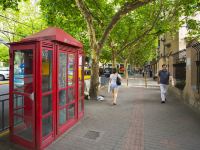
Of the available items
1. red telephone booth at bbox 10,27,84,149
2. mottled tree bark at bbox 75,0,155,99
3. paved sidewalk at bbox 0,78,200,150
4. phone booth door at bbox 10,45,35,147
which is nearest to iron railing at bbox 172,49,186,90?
paved sidewalk at bbox 0,78,200,150

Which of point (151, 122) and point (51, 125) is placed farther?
point (151, 122)

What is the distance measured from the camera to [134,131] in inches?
230

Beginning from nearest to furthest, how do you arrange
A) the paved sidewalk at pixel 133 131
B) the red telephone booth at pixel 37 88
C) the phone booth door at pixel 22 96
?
the red telephone booth at pixel 37 88 < the phone booth door at pixel 22 96 < the paved sidewalk at pixel 133 131

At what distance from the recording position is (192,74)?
29.6 feet

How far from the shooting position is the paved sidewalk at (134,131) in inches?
191

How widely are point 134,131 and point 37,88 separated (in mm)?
2843

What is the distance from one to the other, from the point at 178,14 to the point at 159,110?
9.67 m

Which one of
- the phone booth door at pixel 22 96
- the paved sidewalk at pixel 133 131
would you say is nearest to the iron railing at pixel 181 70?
the paved sidewalk at pixel 133 131

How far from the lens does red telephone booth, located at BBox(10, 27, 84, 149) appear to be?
Result: 14.3ft

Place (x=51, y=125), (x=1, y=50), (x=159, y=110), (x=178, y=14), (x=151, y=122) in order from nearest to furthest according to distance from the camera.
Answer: (x=51, y=125)
(x=151, y=122)
(x=159, y=110)
(x=178, y=14)
(x=1, y=50)

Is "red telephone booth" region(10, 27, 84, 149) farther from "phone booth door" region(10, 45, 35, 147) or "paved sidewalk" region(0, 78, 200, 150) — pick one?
"paved sidewalk" region(0, 78, 200, 150)

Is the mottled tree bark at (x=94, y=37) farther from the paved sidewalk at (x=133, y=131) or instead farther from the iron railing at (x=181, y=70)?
the iron railing at (x=181, y=70)

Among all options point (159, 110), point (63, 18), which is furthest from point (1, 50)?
point (159, 110)

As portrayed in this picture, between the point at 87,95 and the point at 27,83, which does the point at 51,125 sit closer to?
the point at 27,83
